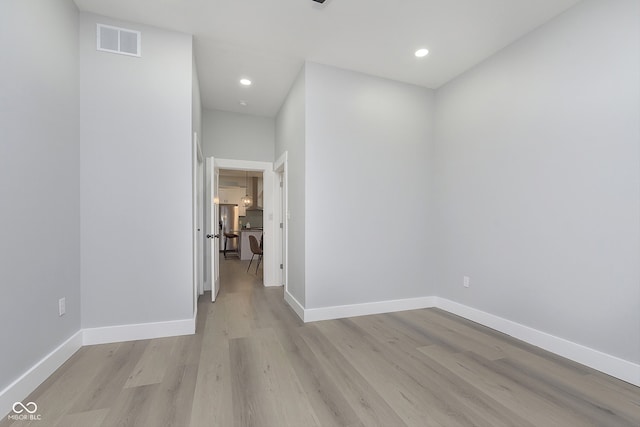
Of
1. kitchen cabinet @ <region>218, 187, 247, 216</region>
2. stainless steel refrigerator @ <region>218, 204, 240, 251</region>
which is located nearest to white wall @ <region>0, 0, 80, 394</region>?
stainless steel refrigerator @ <region>218, 204, 240, 251</region>

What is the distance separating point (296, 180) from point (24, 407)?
2856 mm

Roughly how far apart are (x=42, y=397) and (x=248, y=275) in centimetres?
404

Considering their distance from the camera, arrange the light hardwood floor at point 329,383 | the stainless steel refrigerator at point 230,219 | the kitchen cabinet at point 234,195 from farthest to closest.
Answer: the kitchen cabinet at point 234,195, the stainless steel refrigerator at point 230,219, the light hardwood floor at point 329,383

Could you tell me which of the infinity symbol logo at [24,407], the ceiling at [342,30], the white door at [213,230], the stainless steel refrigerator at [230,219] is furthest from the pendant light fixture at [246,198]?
the infinity symbol logo at [24,407]

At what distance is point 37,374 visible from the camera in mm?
1886

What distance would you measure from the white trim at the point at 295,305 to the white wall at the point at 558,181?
192cm

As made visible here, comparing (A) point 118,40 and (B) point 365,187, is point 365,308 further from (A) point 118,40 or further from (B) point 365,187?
(A) point 118,40

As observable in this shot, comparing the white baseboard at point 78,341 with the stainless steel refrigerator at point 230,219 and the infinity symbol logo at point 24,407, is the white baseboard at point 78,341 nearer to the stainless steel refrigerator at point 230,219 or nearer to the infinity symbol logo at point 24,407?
the infinity symbol logo at point 24,407

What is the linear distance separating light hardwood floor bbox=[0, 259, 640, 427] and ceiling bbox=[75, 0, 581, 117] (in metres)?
2.97

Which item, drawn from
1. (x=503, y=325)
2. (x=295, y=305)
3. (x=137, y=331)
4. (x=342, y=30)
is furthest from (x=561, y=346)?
(x=137, y=331)

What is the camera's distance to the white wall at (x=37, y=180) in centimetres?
167

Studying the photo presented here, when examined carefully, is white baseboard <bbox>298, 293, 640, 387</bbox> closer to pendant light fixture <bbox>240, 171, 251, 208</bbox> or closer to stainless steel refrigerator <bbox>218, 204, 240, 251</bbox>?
pendant light fixture <bbox>240, 171, 251, 208</bbox>

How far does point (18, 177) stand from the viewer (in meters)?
1.74

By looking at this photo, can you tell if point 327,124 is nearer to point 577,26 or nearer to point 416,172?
point 416,172
